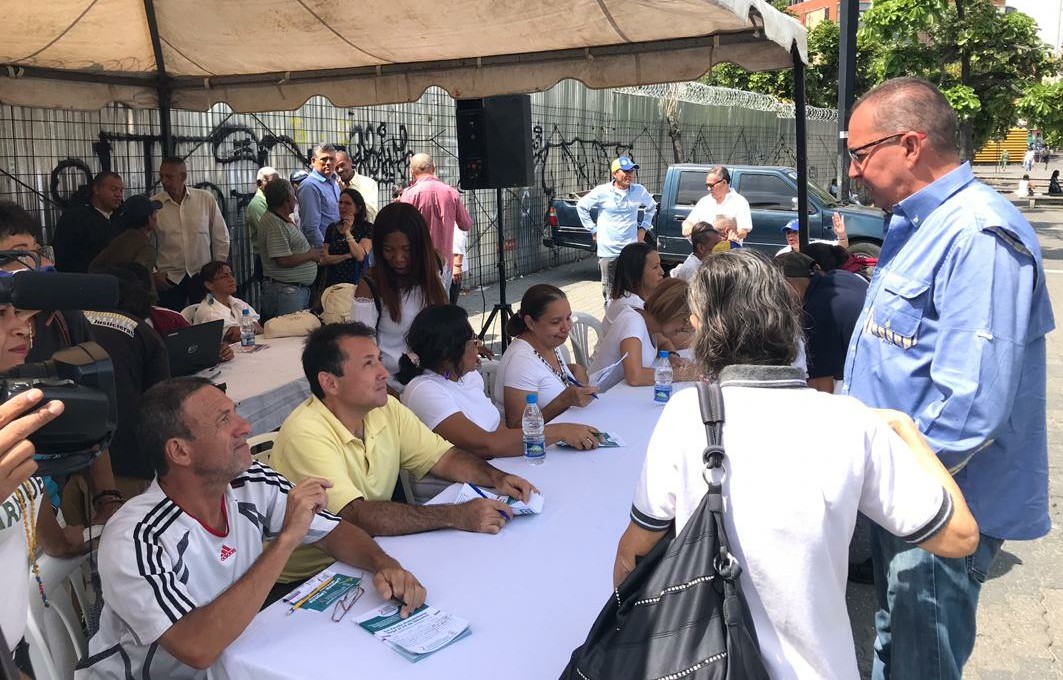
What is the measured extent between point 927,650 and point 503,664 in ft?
3.52

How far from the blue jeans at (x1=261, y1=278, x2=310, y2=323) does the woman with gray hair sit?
6066mm

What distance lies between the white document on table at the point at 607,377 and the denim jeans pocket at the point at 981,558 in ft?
9.04

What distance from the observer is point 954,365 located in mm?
2006

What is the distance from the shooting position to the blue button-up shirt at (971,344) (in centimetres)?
197

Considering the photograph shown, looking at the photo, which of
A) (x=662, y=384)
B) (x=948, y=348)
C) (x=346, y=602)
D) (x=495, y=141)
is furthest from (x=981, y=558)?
(x=495, y=141)

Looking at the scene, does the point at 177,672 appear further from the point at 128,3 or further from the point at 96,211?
the point at 96,211

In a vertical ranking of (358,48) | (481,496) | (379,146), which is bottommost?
(481,496)

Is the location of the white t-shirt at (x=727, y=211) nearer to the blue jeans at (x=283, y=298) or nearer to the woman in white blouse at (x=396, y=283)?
the blue jeans at (x=283, y=298)

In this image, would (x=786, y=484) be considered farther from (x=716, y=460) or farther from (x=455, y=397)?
(x=455, y=397)

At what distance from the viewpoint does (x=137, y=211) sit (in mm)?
5910

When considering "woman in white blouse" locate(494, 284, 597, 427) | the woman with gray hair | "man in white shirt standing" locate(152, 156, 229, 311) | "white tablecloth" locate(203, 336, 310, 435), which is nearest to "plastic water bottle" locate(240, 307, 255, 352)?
"white tablecloth" locate(203, 336, 310, 435)

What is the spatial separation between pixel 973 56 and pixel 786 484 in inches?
722

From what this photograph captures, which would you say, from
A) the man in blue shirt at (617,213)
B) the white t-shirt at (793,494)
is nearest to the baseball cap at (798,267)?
the white t-shirt at (793,494)

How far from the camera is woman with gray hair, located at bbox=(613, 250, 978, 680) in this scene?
1.51 metres
